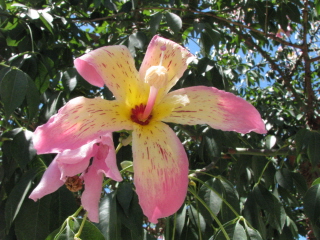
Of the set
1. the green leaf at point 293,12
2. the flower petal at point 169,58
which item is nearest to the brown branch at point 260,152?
the flower petal at point 169,58

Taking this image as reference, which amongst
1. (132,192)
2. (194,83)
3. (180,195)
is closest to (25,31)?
(194,83)

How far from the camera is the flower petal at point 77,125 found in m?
0.62

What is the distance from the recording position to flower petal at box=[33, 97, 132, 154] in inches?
24.5

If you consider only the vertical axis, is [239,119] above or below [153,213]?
above

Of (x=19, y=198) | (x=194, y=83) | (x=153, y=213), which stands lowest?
(x=19, y=198)

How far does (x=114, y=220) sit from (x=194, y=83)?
647mm

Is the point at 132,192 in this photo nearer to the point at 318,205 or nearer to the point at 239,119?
the point at 239,119

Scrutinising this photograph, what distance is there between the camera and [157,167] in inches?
26.9

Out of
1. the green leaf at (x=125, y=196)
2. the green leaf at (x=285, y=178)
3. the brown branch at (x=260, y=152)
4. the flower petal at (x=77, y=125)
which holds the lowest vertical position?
the green leaf at (x=285, y=178)

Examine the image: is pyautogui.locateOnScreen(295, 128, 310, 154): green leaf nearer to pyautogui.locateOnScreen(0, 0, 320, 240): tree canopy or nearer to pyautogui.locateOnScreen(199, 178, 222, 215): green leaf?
pyautogui.locateOnScreen(0, 0, 320, 240): tree canopy

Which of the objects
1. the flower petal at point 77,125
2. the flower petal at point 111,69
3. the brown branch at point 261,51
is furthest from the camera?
the brown branch at point 261,51

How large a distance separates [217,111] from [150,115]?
0.16 meters

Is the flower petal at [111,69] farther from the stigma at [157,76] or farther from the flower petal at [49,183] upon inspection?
the flower petal at [49,183]

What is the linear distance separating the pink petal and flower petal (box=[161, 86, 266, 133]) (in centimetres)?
19
